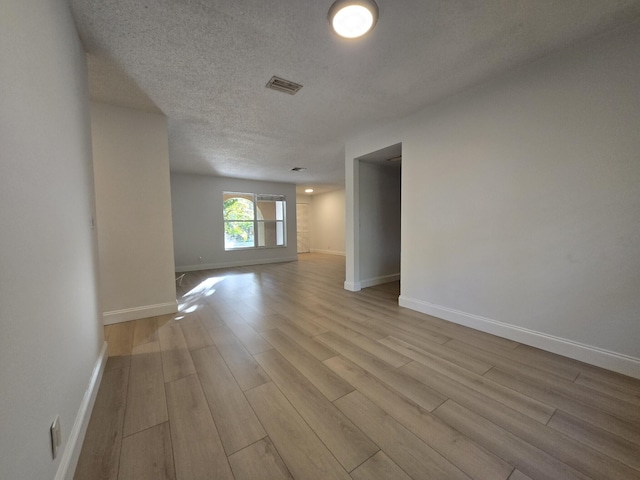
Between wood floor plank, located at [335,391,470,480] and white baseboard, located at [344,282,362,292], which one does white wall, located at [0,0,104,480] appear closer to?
wood floor plank, located at [335,391,470,480]

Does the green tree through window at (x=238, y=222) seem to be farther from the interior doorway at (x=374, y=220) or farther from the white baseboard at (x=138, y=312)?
the interior doorway at (x=374, y=220)

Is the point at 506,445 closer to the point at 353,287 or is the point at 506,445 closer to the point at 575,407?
the point at 575,407

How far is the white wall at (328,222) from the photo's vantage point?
27.8ft

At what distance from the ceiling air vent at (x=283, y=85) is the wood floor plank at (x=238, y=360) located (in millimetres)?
2365

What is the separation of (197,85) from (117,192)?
1427mm

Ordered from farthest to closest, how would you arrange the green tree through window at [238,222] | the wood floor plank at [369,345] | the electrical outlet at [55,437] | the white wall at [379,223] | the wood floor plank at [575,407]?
1. the green tree through window at [238,222]
2. the white wall at [379,223]
3. the wood floor plank at [369,345]
4. the wood floor plank at [575,407]
5. the electrical outlet at [55,437]

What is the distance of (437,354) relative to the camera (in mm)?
1899

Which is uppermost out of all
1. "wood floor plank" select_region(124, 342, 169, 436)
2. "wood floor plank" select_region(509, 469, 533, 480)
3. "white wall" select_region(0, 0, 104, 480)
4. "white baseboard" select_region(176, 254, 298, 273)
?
"white wall" select_region(0, 0, 104, 480)

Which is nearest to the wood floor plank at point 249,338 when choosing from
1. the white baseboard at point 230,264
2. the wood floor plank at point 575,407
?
the wood floor plank at point 575,407

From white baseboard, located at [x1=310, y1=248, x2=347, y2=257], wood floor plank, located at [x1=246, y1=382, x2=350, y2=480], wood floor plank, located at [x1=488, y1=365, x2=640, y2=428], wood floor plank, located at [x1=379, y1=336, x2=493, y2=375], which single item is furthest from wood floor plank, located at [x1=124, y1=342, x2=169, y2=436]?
white baseboard, located at [x1=310, y1=248, x2=347, y2=257]

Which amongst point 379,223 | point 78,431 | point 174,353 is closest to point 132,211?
point 174,353

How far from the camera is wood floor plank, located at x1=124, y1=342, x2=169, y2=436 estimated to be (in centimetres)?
127

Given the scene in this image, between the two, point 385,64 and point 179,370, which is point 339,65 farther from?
point 179,370

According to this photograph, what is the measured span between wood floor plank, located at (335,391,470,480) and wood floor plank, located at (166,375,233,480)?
2.13ft
